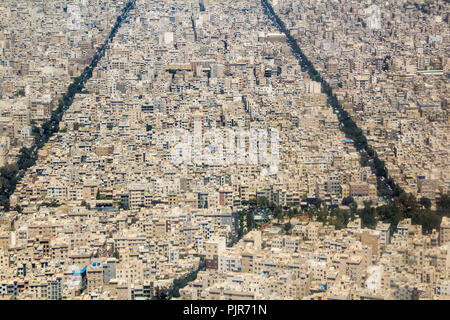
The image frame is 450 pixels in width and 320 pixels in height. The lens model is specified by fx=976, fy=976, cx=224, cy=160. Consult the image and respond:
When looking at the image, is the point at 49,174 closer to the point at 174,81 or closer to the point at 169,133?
the point at 169,133

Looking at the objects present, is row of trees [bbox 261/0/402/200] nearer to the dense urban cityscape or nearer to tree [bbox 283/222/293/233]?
the dense urban cityscape

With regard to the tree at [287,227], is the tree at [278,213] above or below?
above

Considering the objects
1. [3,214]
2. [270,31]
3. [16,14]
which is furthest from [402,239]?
[16,14]

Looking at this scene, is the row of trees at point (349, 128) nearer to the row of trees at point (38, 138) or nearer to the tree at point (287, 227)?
the tree at point (287, 227)

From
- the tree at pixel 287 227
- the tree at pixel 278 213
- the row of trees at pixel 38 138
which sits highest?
the row of trees at pixel 38 138

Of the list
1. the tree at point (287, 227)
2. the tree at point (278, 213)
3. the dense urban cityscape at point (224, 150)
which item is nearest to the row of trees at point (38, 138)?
the dense urban cityscape at point (224, 150)

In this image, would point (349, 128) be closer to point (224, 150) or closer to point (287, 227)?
point (224, 150)

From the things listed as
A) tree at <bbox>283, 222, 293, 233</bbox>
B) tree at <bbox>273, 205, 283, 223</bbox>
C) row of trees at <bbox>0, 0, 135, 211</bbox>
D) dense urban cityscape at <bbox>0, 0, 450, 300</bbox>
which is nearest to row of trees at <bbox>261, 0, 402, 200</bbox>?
dense urban cityscape at <bbox>0, 0, 450, 300</bbox>
